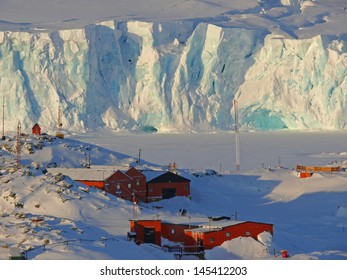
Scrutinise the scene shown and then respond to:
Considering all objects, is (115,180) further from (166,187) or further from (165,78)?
(165,78)

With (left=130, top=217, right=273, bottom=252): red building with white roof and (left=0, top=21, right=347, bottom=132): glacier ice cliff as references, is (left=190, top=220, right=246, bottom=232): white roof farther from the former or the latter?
(left=0, top=21, right=347, bottom=132): glacier ice cliff

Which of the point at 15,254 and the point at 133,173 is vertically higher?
the point at 15,254

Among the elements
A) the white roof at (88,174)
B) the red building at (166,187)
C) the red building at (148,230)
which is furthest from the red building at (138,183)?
the red building at (148,230)

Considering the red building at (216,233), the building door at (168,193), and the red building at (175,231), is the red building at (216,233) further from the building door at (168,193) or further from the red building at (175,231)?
the building door at (168,193)

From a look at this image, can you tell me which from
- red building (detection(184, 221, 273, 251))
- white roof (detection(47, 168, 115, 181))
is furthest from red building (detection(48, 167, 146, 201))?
red building (detection(184, 221, 273, 251))

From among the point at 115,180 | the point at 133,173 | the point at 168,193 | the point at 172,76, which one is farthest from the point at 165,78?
the point at 115,180

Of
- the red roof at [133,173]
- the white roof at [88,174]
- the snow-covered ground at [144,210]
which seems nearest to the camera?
the snow-covered ground at [144,210]

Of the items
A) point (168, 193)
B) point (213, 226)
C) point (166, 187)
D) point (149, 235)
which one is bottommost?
point (168, 193)

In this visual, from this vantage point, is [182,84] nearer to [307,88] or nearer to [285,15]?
[307,88]
